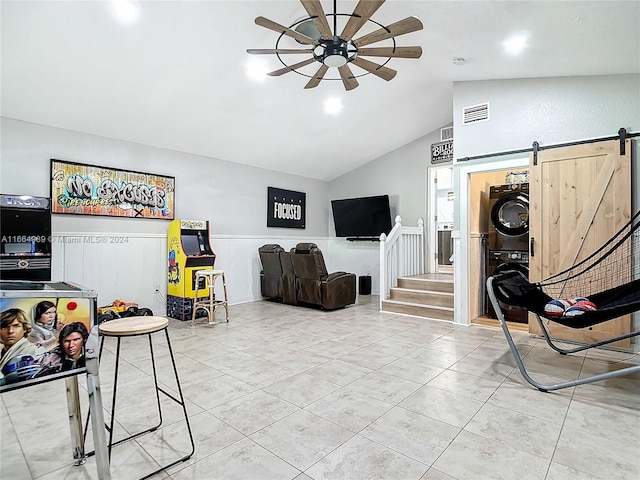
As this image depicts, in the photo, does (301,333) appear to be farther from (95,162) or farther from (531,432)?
(95,162)

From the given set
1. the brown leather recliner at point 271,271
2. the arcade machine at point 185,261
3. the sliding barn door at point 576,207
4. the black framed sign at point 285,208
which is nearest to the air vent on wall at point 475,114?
the sliding barn door at point 576,207

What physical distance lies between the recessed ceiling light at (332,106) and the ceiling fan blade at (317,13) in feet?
8.02

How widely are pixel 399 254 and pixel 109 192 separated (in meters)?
4.81

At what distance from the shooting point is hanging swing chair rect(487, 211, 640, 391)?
100 inches

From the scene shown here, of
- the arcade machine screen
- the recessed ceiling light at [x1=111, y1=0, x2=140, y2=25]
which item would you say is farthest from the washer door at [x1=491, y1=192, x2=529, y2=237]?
the recessed ceiling light at [x1=111, y1=0, x2=140, y2=25]

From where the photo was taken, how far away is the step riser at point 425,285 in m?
5.62

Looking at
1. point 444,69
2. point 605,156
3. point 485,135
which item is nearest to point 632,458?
point 605,156

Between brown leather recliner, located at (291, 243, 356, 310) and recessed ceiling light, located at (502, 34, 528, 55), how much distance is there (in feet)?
11.9

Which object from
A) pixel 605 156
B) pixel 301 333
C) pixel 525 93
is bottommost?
pixel 301 333

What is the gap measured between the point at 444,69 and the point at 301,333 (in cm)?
406

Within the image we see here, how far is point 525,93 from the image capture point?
14.3 ft

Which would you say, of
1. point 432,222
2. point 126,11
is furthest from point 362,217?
point 126,11

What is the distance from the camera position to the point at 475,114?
479 cm

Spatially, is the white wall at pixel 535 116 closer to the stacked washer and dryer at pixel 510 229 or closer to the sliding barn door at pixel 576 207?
the sliding barn door at pixel 576 207
